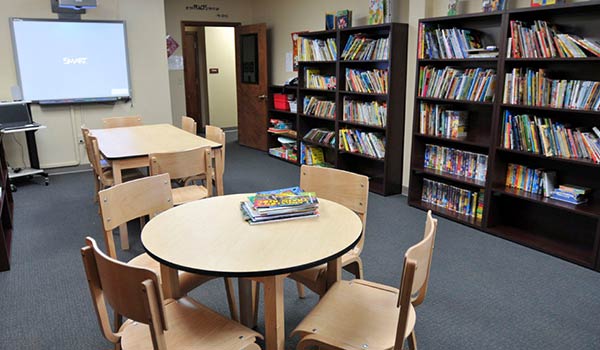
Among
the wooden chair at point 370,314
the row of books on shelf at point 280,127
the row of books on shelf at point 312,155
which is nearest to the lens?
the wooden chair at point 370,314

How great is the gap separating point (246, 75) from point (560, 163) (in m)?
5.06

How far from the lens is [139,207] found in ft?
7.25

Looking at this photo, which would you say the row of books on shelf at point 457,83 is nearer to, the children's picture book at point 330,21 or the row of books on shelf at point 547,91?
the row of books on shelf at point 547,91

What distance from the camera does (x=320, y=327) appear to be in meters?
1.65

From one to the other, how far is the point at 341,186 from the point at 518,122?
1.87 meters

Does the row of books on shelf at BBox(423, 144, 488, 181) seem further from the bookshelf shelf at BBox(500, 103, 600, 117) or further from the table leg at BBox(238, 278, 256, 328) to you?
the table leg at BBox(238, 278, 256, 328)

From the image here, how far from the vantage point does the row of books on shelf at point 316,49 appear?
17.4ft

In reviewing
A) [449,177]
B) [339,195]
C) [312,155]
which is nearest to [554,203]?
[449,177]

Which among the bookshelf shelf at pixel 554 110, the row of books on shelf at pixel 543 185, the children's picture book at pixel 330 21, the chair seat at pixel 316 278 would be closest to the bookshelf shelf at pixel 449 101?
the bookshelf shelf at pixel 554 110

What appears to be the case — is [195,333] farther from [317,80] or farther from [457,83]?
[317,80]

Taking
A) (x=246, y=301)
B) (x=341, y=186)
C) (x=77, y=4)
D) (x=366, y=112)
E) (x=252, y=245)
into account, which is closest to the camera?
(x=252, y=245)

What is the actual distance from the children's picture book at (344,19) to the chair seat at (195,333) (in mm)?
4135

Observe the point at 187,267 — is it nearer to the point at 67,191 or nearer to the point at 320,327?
the point at 320,327

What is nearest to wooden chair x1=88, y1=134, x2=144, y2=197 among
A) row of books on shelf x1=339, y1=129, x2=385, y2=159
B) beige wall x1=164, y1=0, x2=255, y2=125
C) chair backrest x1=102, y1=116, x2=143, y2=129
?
chair backrest x1=102, y1=116, x2=143, y2=129
